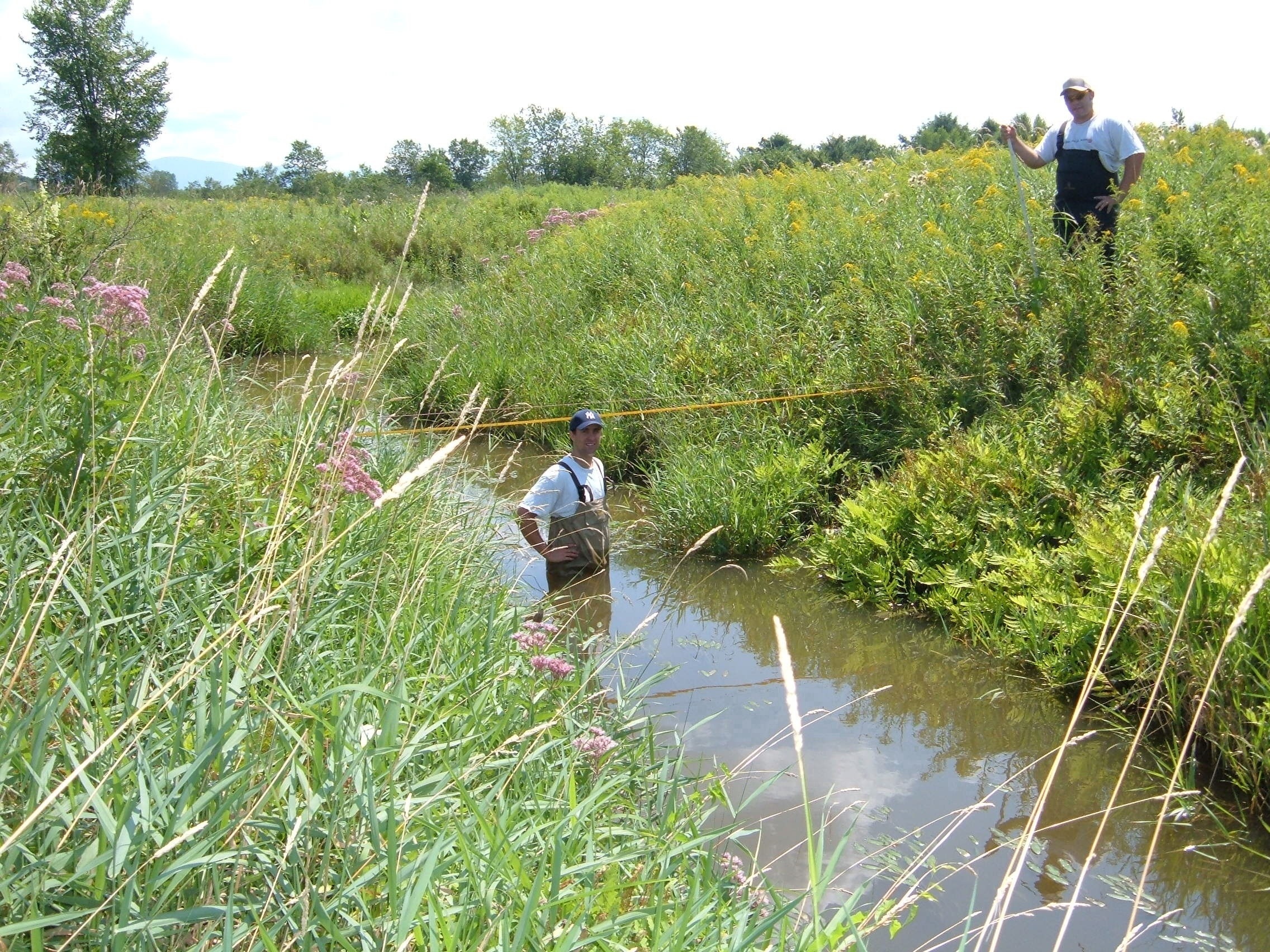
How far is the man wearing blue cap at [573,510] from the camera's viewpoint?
5422mm

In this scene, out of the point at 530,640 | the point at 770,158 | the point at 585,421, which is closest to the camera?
the point at 530,640

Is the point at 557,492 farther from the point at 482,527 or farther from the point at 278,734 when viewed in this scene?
the point at 278,734

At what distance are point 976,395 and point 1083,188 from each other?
79.3 inches

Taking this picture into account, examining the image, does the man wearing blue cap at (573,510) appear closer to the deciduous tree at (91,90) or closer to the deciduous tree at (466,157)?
the deciduous tree at (91,90)

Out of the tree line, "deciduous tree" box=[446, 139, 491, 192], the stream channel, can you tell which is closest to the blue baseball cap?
the stream channel

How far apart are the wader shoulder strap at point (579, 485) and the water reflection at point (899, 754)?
0.47 m

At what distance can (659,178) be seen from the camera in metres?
34.4

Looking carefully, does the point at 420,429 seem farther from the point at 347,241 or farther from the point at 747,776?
the point at 347,241

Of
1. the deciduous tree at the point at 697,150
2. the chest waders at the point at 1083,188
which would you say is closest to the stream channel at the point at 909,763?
the chest waders at the point at 1083,188

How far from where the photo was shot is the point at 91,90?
4316cm

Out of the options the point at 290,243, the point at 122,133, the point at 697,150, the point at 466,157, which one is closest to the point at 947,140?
the point at 290,243

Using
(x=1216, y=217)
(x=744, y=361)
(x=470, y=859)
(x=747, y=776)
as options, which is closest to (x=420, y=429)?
(x=747, y=776)

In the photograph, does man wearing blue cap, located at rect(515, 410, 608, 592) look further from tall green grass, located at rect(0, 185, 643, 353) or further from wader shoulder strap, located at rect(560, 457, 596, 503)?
tall green grass, located at rect(0, 185, 643, 353)

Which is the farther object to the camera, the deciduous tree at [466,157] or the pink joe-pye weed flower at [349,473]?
the deciduous tree at [466,157]
